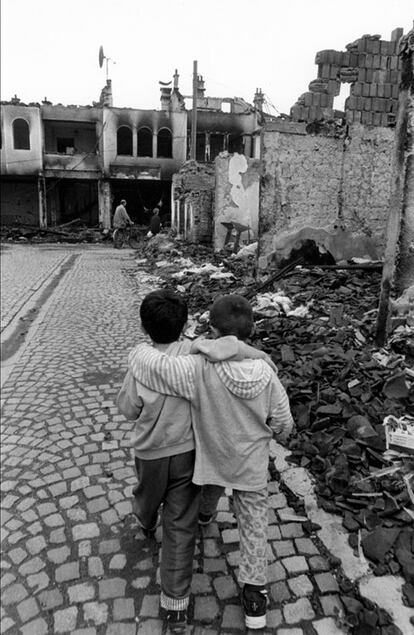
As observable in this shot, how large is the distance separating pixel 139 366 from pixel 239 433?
0.59m

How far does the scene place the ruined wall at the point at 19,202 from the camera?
32938 millimetres

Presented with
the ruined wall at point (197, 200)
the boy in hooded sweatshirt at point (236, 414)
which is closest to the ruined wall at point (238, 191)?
the ruined wall at point (197, 200)

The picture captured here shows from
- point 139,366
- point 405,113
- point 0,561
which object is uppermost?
point 405,113

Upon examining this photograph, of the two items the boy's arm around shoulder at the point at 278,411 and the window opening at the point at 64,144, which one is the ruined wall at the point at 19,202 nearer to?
the window opening at the point at 64,144

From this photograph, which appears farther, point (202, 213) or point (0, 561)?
point (202, 213)

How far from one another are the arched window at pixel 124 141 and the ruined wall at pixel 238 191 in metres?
18.9

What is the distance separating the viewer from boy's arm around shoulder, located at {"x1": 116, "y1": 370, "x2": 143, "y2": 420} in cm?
236

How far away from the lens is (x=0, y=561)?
2.86 m

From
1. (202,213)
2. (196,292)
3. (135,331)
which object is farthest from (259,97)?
(135,331)

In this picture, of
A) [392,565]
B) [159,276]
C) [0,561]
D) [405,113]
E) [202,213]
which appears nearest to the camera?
[392,565]

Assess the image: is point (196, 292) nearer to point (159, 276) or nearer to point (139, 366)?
point (159, 276)

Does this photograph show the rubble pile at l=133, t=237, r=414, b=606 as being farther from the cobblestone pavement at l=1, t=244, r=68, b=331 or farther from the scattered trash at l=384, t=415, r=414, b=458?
the cobblestone pavement at l=1, t=244, r=68, b=331

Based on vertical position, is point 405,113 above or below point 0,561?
above

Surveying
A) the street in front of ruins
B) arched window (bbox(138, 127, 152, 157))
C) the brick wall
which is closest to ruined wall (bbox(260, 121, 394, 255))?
the brick wall
